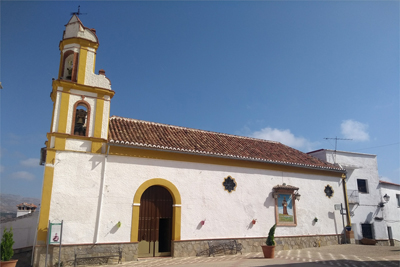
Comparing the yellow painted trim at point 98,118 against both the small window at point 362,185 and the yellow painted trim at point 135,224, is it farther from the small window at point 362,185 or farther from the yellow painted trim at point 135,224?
the small window at point 362,185

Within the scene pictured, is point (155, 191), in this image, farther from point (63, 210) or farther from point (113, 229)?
point (63, 210)

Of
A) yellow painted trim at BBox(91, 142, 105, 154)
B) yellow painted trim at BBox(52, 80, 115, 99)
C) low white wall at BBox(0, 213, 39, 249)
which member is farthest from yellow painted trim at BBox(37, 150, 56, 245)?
low white wall at BBox(0, 213, 39, 249)

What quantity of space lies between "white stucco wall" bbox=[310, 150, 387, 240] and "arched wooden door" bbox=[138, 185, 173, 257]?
13652 millimetres

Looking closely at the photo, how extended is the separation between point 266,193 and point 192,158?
15.3 ft

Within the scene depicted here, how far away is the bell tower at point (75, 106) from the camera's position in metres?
12.0

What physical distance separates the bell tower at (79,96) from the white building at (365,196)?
54.0 feet

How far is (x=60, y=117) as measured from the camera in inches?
500

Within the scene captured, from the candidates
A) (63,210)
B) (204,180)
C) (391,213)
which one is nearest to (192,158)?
(204,180)

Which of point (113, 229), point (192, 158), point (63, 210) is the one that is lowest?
point (113, 229)

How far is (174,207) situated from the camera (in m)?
13.9

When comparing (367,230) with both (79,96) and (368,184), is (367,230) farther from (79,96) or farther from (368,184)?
(79,96)

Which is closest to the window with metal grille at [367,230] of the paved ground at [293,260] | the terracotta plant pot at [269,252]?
the paved ground at [293,260]

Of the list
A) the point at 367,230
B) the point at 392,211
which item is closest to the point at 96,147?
the point at 367,230

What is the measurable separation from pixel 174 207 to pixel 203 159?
275 cm
